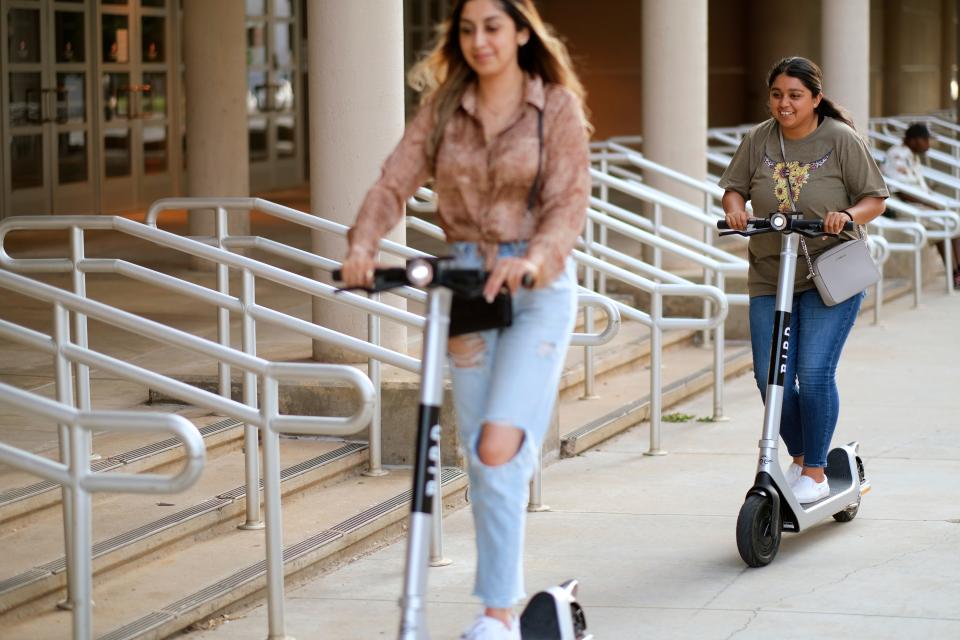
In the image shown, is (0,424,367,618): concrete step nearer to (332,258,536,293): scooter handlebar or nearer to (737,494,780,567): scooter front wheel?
(737,494,780,567): scooter front wheel

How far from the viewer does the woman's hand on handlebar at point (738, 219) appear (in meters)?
5.55

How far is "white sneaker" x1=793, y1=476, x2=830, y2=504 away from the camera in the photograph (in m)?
5.83

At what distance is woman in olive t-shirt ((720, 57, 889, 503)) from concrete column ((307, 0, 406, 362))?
2218 millimetres

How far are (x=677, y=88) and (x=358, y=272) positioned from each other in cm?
898

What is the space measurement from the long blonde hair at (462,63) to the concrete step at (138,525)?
78.7 inches

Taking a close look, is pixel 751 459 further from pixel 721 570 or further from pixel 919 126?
pixel 919 126

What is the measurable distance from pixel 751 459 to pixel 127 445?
2825mm

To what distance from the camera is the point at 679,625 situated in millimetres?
4926

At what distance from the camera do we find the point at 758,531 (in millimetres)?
5492

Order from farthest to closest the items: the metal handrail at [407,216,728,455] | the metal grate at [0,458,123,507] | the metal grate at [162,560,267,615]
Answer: the metal handrail at [407,216,728,455] < the metal grate at [0,458,123,507] < the metal grate at [162,560,267,615]

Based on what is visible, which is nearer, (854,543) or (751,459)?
(854,543)

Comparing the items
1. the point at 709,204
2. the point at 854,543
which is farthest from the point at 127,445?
the point at 709,204

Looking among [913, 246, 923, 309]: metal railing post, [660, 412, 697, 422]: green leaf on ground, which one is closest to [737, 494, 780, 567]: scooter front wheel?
[660, 412, 697, 422]: green leaf on ground

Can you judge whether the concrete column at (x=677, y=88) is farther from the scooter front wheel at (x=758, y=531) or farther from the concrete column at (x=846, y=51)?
the scooter front wheel at (x=758, y=531)
